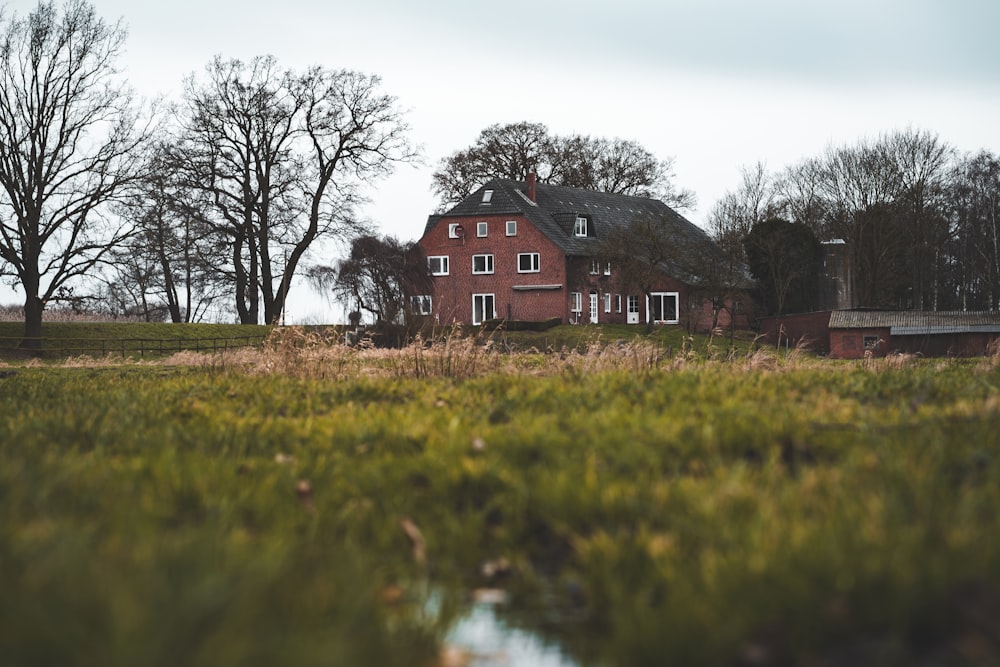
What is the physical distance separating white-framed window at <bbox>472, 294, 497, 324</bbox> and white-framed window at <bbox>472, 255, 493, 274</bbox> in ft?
5.15

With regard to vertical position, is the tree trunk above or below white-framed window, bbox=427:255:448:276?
below

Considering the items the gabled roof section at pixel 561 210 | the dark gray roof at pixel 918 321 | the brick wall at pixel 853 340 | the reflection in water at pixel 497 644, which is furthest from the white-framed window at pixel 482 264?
the reflection in water at pixel 497 644

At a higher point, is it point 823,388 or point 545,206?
point 545,206

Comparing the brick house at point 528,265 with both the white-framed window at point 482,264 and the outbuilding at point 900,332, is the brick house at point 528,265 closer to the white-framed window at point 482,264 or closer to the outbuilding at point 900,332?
the white-framed window at point 482,264

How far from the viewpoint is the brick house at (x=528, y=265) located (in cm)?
6138

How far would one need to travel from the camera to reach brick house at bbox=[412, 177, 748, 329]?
61.4m

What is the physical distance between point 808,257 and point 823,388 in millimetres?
51943

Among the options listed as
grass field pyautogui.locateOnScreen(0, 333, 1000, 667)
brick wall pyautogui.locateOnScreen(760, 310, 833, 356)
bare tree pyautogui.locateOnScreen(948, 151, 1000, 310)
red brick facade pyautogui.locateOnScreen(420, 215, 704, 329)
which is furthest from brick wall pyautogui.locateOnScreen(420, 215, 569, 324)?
grass field pyautogui.locateOnScreen(0, 333, 1000, 667)

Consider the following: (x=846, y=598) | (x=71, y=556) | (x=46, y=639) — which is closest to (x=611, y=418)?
(x=846, y=598)

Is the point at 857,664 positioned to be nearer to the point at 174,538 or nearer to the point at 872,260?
the point at 174,538

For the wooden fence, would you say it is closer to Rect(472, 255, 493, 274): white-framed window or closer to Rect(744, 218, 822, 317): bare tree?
Rect(472, 255, 493, 274): white-framed window

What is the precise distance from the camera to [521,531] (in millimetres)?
4547

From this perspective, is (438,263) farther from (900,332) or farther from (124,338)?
(900,332)

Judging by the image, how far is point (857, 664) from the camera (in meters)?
2.80
